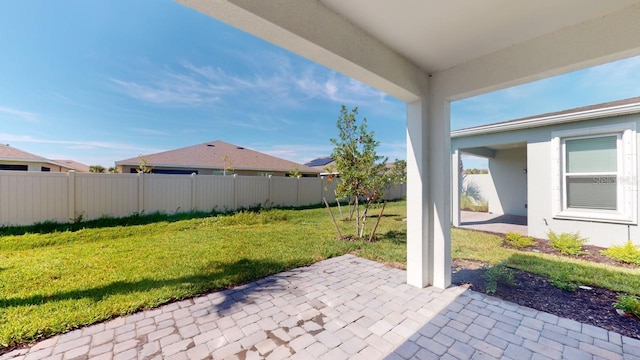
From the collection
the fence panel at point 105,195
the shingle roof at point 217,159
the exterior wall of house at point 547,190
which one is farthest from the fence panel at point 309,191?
the exterior wall of house at point 547,190

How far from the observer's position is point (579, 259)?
15.4 feet

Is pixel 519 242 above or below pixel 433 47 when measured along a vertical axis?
below

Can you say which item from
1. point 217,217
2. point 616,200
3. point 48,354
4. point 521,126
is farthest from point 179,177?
point 616,200

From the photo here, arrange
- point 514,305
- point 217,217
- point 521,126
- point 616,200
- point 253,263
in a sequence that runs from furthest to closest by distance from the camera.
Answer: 1. point 217,217
2. point 521,126
3. point 616,200
4. point 253,263
5. point 514,305

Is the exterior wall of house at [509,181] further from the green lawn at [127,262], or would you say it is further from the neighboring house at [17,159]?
the neighboring house at [17,159]

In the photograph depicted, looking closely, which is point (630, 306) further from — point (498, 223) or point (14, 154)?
point (14, 154)

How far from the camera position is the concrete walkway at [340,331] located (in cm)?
204

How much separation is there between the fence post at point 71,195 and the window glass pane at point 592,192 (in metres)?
13.3

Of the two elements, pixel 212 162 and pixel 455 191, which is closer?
pixel 455 191

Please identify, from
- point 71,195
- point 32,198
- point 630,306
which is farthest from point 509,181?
point 32,198

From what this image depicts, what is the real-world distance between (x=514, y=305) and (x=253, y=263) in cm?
383

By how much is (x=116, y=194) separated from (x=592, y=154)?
13.1m

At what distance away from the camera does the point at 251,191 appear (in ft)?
36.0

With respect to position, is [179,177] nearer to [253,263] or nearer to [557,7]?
[253,263]
